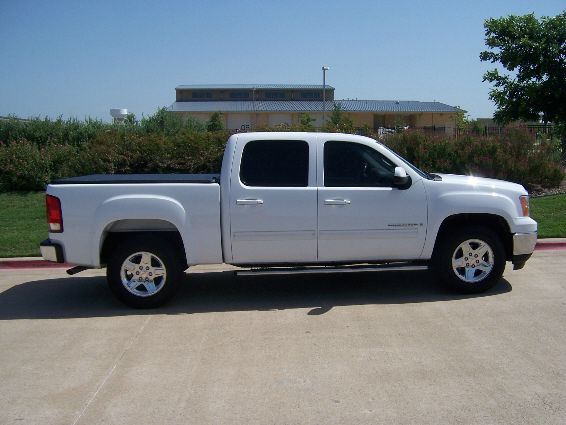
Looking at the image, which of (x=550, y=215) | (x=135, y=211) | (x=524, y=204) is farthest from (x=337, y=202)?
(x=550, y=215)

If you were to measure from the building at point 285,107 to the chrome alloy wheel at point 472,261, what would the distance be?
152 feet

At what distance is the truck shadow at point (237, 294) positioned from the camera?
661 cm

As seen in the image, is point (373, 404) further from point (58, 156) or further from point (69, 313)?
point (58, 156)

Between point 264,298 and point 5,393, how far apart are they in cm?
316

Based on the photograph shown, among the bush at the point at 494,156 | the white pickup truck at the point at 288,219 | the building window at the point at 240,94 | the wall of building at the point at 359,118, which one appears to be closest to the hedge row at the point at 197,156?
the bush at the point at 494,156

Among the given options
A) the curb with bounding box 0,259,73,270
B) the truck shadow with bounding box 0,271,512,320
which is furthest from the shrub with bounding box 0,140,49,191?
the truck shadow with bounding box 0,271,512,320

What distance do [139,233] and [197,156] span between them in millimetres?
9341

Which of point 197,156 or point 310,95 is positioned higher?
point 310,95

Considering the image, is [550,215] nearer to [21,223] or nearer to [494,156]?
[494,156]

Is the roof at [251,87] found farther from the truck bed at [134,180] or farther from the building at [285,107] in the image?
the truck bed at [134,180]

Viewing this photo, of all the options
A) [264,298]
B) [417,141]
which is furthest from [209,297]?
[417,141]

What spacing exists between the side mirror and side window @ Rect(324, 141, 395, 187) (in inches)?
3.6

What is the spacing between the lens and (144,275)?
21.3ft

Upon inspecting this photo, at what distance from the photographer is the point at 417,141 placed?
1534 cm
